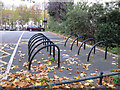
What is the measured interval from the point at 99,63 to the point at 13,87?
10.5 feet

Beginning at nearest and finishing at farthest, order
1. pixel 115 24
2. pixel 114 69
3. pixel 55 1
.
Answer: pixel 114 69 → pixel 115 24 → pixel 55 1

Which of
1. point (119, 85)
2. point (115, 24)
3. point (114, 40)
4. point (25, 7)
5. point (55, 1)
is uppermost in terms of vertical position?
point (25, 7)

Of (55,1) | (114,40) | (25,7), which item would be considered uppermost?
(25,7)

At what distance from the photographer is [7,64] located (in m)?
4.62

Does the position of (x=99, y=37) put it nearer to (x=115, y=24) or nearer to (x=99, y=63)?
(x=115, y=24)

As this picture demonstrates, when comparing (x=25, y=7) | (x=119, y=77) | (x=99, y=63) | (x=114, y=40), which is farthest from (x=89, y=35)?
(x=25, y=7)

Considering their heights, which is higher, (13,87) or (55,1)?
(55,1)

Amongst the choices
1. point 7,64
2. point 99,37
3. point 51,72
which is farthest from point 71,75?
point 99,37

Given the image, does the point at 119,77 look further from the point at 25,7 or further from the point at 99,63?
the point at 25,7

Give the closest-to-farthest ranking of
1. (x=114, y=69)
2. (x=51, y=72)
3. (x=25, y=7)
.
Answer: (x=51, y=72), (x=114, y=69), (x=25, y=7)

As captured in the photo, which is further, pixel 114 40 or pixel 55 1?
pixel 55 1

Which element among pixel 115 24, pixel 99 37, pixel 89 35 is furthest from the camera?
pixel 89 35

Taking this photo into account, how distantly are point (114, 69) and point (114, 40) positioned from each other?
3353mm

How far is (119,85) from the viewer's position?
3.34m
